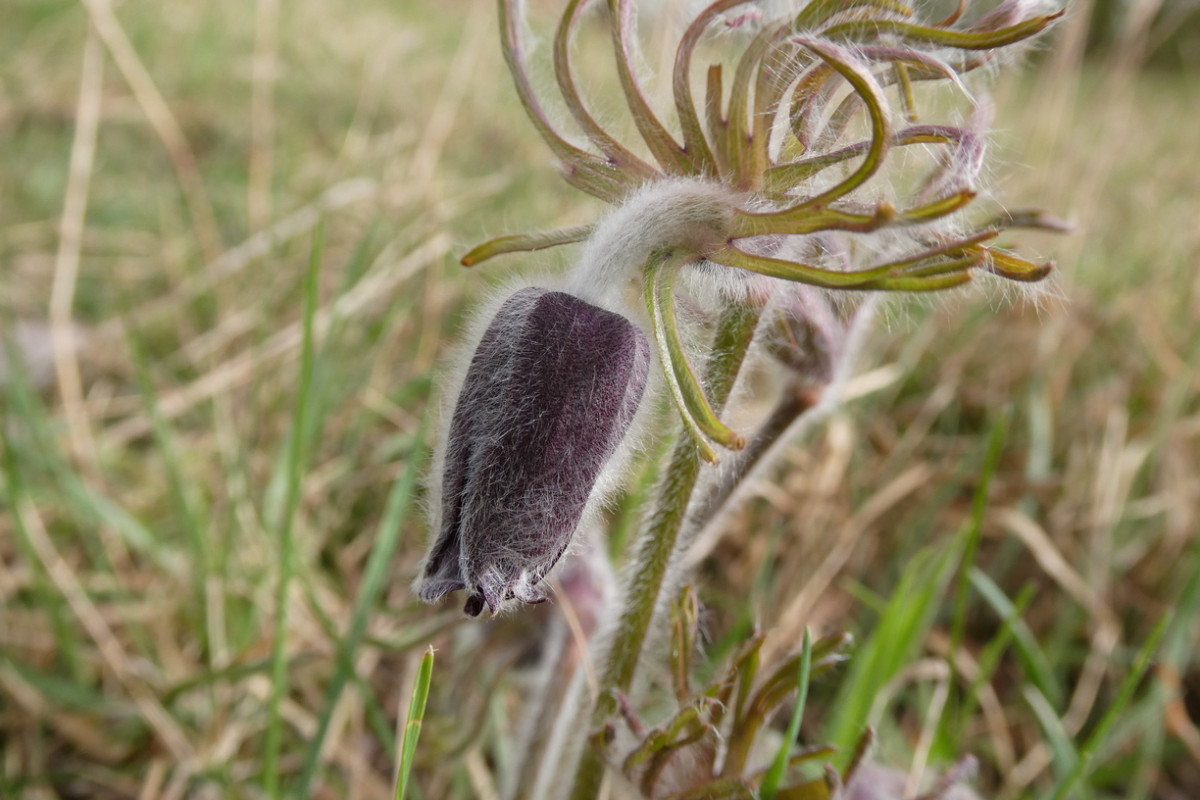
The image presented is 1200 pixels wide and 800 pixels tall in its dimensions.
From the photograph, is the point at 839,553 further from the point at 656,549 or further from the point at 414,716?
the point at 414,716

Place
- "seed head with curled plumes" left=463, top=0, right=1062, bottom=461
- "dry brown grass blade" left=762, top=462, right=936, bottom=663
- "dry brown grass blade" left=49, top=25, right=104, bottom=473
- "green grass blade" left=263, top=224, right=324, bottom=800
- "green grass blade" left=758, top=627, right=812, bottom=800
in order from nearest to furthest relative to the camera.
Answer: "seed head with curled plumes" left=463, top=0, right=1062, bottom=461 → "green grass blade" left=758, top=627, right=812, bottom=800 → "green grass blade" left=263, top=224, right=324, bottom=800 → "dry brown grass blade" left=762, top=462, right=936, bottom=663 → "dry brown grass blade" left=49, top=25, right=104, bottom=473

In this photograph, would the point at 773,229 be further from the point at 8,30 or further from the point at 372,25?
the point at 372,25

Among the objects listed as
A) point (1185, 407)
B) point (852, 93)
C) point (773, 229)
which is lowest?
point (1185, 407)

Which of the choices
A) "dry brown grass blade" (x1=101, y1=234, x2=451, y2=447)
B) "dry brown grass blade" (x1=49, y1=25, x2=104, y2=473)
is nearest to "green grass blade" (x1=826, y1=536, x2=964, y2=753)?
"dry brown grass blade" (x1=101, y1=234, x2=451, y2=447)

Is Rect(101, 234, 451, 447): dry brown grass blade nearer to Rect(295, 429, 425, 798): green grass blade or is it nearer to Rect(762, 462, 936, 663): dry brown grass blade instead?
Rect(295, 429, 425, 798): green grass blade

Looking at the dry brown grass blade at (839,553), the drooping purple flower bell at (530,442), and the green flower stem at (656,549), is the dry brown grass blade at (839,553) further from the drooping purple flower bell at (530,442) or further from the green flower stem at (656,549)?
the drooping purple flower bell at (530,442)

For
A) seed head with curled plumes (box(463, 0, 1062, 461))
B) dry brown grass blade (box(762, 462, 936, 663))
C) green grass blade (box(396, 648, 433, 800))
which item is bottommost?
dry brown grass blade (box(762, 462, 936, 663))

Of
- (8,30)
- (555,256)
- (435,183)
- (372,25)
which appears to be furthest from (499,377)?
(372,25)

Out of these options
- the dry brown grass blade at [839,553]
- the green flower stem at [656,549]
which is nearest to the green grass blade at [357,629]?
the green flower stem at [656,549]
